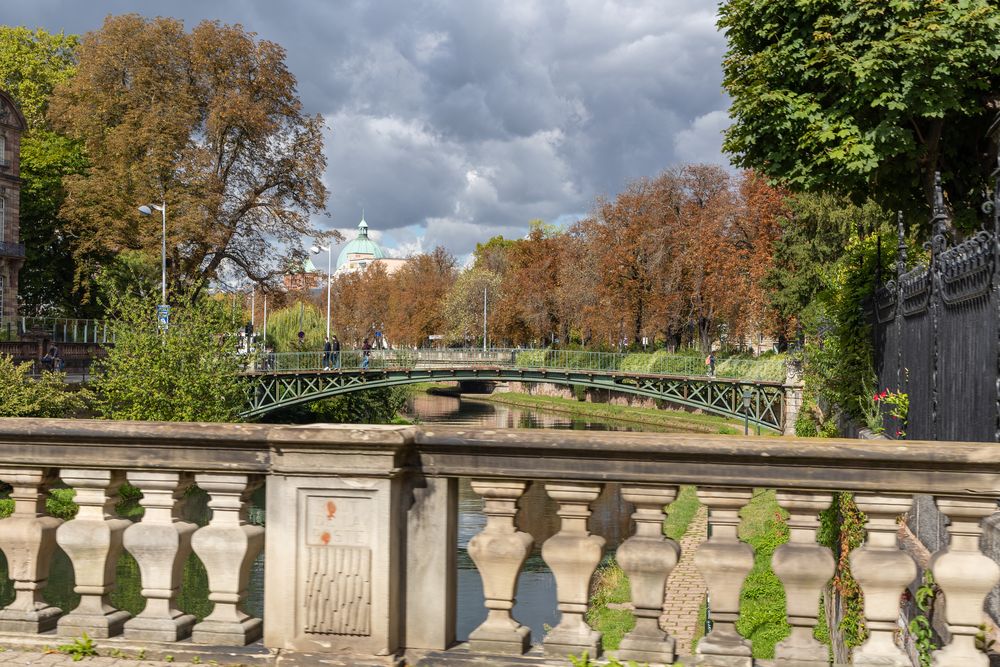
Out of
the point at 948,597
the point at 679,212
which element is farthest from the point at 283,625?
the point at 679,212

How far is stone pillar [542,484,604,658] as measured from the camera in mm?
3564

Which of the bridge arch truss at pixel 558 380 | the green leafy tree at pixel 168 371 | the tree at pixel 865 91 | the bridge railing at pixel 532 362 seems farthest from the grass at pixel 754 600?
the bridge railing at pixel 532 362

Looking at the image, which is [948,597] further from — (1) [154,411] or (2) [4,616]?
(1) [154,411]

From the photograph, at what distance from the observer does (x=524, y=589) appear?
21.8 meters

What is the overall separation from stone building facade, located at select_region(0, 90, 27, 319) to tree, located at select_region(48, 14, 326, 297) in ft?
15.9

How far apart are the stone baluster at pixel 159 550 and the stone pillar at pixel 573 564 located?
1.49 meters

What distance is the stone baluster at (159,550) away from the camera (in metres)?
3.85

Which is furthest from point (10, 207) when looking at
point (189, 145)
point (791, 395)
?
point (791, 395)

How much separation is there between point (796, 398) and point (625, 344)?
27.4m

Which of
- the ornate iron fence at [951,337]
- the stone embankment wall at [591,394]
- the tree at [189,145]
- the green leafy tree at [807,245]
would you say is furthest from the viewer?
the stone embankment wall at [591,394]

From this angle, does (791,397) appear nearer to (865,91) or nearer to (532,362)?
(532,362)

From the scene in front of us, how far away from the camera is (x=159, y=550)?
3854 millimetres

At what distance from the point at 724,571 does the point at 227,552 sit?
1.89m

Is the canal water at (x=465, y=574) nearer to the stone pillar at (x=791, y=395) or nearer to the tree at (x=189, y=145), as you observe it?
the stone pillar at (x=791, y=395)
